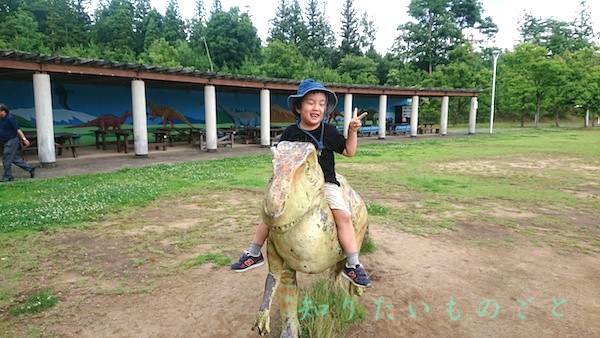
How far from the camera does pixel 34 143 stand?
49.6ft

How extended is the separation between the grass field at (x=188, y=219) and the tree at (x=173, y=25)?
148 feet

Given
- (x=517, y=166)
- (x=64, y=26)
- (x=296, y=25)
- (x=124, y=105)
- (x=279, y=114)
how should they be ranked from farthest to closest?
(x=296, y=25), (x=64, y=26), (x=279, y=114), (x=124, y=105), (x=517, y=166)

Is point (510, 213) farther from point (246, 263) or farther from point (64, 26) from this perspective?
point (64, 26)

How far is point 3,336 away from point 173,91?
18.0m

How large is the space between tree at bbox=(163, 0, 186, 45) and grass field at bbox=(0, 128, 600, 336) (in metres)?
45.0

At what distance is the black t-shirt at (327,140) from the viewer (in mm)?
3168

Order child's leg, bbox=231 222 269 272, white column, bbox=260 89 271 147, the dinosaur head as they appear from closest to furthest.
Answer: the dinosaur head, child's leg, bbox=231 222 269 272, white column, bbox=260 89 271 147

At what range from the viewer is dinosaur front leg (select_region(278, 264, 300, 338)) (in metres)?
3.10

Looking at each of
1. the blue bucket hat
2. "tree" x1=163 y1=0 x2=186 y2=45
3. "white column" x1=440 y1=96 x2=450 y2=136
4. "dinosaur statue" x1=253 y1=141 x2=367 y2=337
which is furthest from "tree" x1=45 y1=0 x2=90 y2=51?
"dinosaur statue" x1=253 y1=141 x2=367 y2=337

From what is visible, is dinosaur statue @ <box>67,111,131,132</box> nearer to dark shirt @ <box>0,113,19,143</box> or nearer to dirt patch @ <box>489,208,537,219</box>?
dark shirt @ <box>0,113,19,143</box>

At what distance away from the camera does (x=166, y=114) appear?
20000 millimetres

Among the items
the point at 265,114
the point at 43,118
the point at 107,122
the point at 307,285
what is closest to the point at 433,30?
the point at 265,114

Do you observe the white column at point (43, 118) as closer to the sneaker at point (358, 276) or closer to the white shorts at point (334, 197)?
the white shorts at point (334, 197)

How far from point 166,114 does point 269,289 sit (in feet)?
60.6
